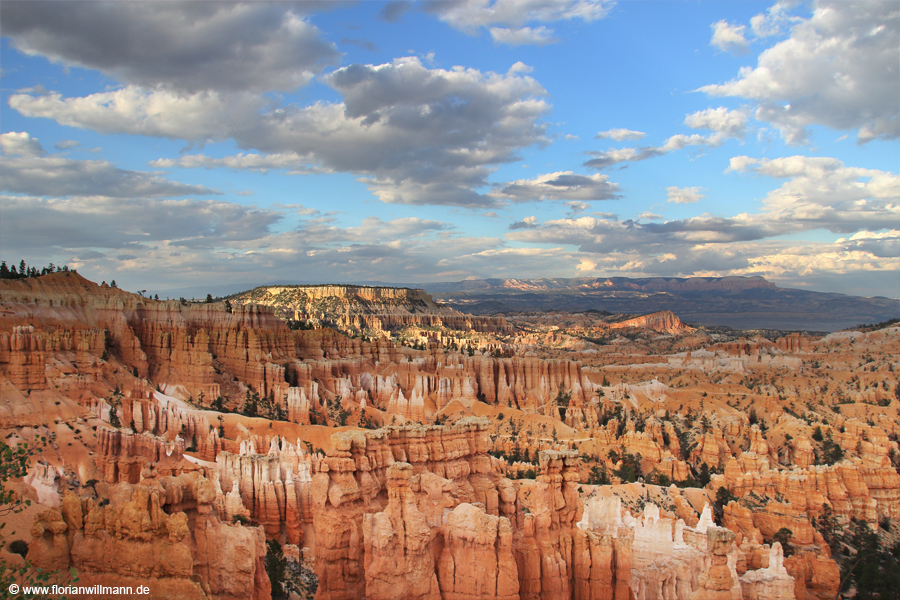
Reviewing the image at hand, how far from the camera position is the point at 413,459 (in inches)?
851

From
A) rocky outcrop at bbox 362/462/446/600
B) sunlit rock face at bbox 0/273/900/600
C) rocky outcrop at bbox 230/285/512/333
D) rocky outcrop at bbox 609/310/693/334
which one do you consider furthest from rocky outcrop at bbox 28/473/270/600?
rocky outcrop at bbox 609/310/693/334

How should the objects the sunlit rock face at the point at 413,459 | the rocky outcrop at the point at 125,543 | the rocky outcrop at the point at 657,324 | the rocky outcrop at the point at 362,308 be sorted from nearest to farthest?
the rocky outcrop at the point at 125,543
the sunlit rock face at the point at 413,459
the rocky outcrop at the point at 362,308
the rocky outcrop at the point at 657,324

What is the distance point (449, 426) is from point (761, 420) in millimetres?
44365

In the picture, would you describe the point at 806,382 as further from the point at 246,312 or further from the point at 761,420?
the point at 246,312

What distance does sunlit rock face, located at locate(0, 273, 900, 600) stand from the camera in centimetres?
1673

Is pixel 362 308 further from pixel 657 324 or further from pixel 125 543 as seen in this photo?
pixel 125 543

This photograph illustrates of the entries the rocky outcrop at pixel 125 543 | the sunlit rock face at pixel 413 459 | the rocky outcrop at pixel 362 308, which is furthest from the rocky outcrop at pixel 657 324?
the rocky outcrop at pixel 125 543

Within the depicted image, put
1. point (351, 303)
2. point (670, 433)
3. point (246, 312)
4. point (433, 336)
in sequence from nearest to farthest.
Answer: point (670, 433) → point (246, 312) → point (433, 336) → point (351, 303)

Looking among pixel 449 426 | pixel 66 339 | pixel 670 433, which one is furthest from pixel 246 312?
pixel 449 426

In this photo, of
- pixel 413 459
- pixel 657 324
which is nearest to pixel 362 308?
pixel 657 324

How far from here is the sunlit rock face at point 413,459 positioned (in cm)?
1673

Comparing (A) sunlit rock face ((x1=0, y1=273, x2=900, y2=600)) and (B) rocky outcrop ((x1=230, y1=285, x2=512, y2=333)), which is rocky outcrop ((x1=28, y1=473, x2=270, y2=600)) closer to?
(A) sunlit rock face ((x1=0, y1=273, x2=900, y2=600))

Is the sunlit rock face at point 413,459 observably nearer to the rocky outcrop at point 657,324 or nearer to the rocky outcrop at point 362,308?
the rocky outcrop at point 362,308

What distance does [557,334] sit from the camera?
503ft
